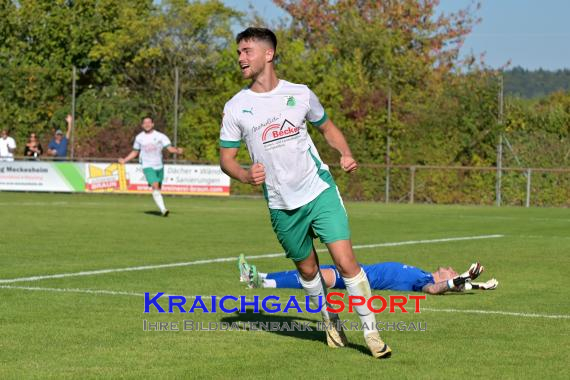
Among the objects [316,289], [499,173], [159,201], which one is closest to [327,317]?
[316,289]

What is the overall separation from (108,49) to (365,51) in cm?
1126

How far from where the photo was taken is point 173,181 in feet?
124

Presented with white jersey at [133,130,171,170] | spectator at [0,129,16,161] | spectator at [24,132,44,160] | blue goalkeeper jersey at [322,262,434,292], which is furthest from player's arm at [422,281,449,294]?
spectator at [24,132,44,160]

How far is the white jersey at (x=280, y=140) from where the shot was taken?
7953 millimetres

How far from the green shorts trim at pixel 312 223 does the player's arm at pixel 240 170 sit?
14.2 inches

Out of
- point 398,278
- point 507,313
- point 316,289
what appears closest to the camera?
point 316,289

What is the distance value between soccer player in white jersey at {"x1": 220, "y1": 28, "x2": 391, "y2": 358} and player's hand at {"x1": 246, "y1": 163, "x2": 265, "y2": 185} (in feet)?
0.35

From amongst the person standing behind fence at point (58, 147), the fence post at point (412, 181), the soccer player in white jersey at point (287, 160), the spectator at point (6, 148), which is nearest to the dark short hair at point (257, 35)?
the soccer player in white jersey at point (287, 160)

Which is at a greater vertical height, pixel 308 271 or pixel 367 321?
pixel 308 271

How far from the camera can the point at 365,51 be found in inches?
2013

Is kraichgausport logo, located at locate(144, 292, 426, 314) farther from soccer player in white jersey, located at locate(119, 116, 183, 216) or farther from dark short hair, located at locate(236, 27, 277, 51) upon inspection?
soccer player in white jersey, located at locate(119, 116, 183, 216)

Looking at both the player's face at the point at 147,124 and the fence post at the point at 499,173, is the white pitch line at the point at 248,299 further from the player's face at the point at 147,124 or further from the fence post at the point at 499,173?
the fence post at the point at 499,173

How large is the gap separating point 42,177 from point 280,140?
102ft

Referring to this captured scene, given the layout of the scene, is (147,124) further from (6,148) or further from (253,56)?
(253,56)
